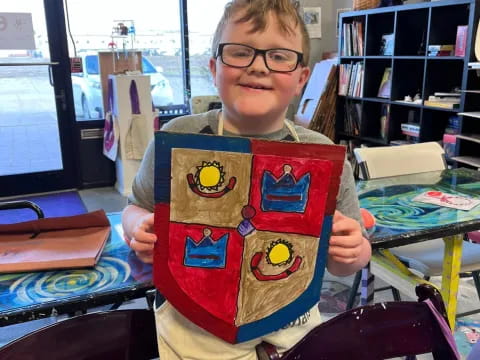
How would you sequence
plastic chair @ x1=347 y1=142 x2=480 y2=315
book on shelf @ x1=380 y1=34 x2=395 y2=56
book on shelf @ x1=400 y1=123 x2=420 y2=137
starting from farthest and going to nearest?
book on shelf @ x1=380 y1=34 x2=395 y2=56 < book on shelf @ x1=400 y1=123 x2=420 y2=137 < plastic chair @ x1=347 y1=142 x2=480 y2=315

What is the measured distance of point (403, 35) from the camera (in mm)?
3762

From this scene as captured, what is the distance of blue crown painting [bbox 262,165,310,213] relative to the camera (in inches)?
28.6

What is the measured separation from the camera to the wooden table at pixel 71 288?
0.91m

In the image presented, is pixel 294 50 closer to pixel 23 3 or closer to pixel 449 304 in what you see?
pixel 449 304

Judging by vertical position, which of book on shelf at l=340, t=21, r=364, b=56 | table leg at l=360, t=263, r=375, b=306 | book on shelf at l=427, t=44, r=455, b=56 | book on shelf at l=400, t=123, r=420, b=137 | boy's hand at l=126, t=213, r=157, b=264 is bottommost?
table leg at l=360, t=263, r=375, b=306

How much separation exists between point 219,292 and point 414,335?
1.34ft

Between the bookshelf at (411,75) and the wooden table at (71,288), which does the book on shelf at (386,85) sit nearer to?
the bookshelf at (411,75)

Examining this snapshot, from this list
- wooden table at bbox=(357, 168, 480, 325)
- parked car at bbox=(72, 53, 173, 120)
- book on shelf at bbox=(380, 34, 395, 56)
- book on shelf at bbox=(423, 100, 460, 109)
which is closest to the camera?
wooden table at bbox=(357, 168, 480, 325)

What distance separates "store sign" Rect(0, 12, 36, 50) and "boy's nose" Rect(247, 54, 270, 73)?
3.70m

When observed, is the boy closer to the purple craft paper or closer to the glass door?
the purple craft paper

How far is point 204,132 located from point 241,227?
28 cm

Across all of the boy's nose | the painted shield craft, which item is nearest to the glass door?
the boy's nose

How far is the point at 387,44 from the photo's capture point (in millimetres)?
3889

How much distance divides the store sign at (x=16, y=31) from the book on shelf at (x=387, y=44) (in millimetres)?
3014
